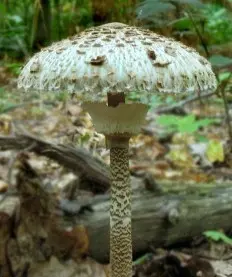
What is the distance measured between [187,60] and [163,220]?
1278mm

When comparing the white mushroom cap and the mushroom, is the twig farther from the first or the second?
the white mushroom cap

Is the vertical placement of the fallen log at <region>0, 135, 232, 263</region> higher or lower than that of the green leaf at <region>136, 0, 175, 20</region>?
lower

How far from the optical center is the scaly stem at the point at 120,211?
7.29ft

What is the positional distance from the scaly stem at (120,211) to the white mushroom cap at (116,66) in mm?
432

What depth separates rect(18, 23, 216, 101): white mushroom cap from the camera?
1734mm

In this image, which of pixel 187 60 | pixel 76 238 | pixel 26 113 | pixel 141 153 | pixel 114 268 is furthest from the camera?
pixel 26 113

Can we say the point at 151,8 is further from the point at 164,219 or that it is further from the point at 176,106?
the point at 176,106

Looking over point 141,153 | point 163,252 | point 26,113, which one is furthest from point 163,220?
point 26,113

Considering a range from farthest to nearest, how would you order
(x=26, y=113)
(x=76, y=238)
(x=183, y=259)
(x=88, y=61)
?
(x=26, y=113) < (x=183, y=259) < (x=76, y=238) < (x=88, y=61)

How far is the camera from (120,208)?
2258mm

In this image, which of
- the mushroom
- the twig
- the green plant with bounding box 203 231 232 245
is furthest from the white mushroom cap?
the twig

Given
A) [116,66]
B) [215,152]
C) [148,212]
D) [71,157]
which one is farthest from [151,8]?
[215,152]

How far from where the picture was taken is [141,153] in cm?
475

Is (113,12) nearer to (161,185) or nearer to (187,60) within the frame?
(161,185)
